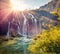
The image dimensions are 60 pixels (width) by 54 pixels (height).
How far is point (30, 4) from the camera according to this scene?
10.9 feet

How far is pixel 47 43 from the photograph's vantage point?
10.5ft

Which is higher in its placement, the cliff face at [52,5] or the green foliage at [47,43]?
the cliff face at [52,5]

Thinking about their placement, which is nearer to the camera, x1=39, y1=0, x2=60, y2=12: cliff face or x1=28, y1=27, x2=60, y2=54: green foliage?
x1=28, y1=27, x2=60, y2=54: green foliage

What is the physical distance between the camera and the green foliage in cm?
317

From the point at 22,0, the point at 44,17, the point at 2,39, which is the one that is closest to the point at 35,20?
the point at 44,17

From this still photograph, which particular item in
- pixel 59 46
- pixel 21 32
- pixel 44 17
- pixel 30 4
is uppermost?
pixel 30 4

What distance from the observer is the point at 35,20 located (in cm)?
329

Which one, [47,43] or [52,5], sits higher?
[52,5]

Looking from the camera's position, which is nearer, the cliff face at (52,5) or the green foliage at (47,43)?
the green foliage at (47,43)

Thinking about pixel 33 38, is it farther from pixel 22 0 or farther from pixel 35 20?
pixel 22 0

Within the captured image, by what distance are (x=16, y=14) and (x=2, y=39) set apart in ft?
1.44

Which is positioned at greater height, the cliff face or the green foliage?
the cliff face

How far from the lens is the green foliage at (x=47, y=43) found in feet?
10.4

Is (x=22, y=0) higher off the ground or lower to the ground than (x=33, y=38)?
higher
